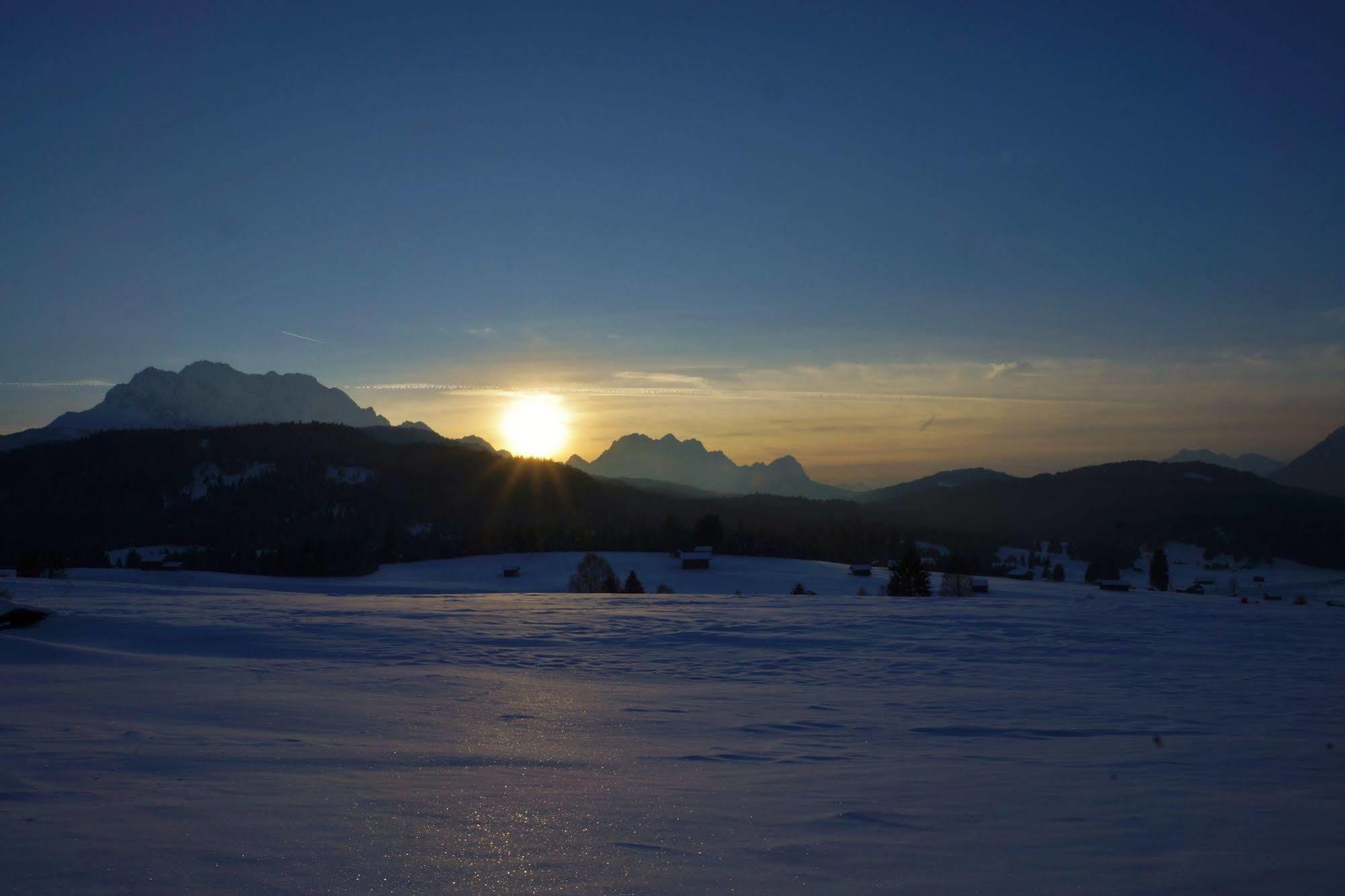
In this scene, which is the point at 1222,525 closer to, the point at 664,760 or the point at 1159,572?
the point at 1159,572

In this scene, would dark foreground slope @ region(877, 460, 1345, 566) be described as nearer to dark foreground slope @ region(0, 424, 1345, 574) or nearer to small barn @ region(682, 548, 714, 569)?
dark foreground slope @ region(0, 424, 1345, 574)

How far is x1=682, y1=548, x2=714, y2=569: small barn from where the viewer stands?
257 feet

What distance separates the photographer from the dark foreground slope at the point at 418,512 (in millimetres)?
112750

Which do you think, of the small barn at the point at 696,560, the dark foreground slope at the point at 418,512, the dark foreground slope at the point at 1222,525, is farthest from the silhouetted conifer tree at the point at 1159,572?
the dark foreground slope at the point at 1222,525

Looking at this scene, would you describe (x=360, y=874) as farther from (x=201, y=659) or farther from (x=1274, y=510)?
(x=1274, y=510)

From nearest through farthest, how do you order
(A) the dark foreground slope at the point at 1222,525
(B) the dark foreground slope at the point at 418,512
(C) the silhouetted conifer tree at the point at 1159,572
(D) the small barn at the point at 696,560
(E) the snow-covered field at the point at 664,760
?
(E) the snow-covered field at the point at 664,760 → (D) the small barn at the point at 696,560 → (C) the silhouetted conifer tree at the point at 1159,572 → (B) the dark foreground slope at the point at 418,512 → (A) the dark foreground slope at the point at 1222,525

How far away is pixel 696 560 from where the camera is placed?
7844cm

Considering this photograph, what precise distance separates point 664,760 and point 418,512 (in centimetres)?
14700

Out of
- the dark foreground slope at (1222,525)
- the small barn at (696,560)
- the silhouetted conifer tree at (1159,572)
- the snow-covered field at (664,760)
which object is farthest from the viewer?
the dark foreground slope at (1222,525)

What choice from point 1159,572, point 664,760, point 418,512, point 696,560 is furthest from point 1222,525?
point 664,760

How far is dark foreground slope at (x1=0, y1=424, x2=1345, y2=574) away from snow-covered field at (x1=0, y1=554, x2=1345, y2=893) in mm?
75681

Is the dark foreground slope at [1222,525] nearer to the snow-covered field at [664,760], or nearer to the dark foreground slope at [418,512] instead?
the dark foreground slope at [418,512]

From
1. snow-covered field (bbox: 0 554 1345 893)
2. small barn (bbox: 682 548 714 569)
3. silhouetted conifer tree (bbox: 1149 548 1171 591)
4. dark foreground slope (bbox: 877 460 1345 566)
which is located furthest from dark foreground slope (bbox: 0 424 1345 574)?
snow-covered field (bbox: 0 554 1345 893)

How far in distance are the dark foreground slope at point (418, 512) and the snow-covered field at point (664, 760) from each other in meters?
75.7
